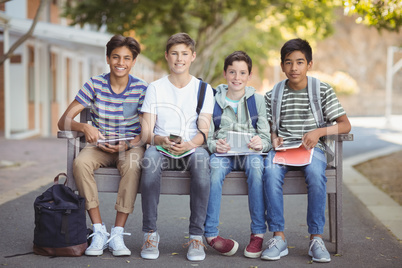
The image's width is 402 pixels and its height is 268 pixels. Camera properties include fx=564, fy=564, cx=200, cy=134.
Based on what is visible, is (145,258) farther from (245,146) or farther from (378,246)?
→ (378,246)

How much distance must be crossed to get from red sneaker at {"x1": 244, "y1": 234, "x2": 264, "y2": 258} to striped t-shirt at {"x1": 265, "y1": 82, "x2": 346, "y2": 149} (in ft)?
2.71

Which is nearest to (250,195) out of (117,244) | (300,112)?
(300,112)

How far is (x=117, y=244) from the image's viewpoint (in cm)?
416

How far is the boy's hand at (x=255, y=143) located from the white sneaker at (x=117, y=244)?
117cm

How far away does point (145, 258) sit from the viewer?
161 inches

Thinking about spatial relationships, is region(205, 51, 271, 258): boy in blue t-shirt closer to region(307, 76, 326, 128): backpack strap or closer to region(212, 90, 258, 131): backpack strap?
region(212, 90, 258, 131): backpack strap

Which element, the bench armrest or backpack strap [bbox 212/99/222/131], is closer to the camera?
the bench armrest

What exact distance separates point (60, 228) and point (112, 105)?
1.07 meters

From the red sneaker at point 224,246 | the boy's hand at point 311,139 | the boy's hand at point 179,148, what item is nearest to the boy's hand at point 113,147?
A: the boy's hand at point 179,148

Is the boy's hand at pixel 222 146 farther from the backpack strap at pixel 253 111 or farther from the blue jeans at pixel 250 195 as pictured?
Result: the backpack strap at pixel 253 111

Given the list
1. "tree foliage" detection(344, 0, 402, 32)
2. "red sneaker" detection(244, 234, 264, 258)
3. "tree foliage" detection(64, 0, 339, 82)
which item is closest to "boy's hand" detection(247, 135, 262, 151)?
"red sneaker" detection(244, 234, 264, 258)

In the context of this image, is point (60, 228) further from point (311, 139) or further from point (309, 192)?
point (311, 139)

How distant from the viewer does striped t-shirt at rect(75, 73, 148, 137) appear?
4.53 metres

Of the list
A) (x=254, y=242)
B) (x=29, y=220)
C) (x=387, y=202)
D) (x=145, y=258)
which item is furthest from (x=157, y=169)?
(x=387, y=202)
